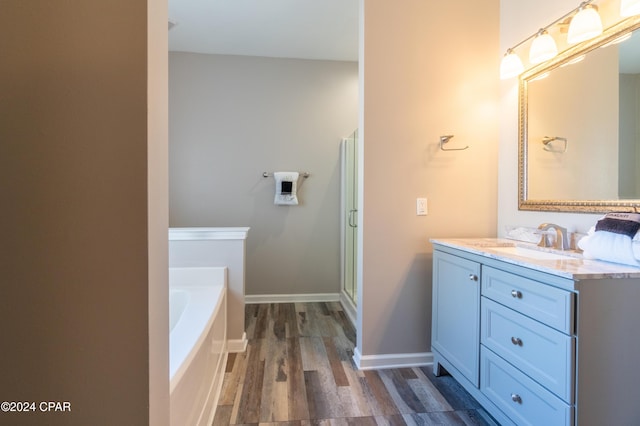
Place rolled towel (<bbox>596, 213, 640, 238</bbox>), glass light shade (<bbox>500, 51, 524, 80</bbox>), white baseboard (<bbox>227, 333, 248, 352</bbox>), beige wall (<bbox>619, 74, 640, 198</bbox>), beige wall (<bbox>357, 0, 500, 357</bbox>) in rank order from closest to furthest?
1. rolled towel (<bbox>596, 213, 640, 238</bbox>)
2. beige wall (<bbox>619, 74, 640, 198</bbox>)
3. glass light shade (<bbox>500, 51, 524, 80</bbox>)
4. beige wall (<bbox>357, 0, 500, 357</bbox>)
5. white baseboard (<bbox>227, 333, 248, 352</bbox>)

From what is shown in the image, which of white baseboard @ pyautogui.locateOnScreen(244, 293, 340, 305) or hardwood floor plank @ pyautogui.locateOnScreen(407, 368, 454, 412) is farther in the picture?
white baseboard @ pyautogui.locateOnScreen(244, 293, 340, 305)

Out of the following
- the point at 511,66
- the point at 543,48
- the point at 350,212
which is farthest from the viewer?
the point at 350,212

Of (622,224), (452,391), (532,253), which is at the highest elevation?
(622,224)

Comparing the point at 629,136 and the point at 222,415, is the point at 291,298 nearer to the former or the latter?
the point at 222,415

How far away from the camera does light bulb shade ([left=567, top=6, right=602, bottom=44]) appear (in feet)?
4.30

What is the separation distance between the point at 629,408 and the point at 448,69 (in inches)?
75.9

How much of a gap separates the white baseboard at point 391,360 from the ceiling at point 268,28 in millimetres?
2738

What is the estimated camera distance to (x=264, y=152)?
3258mm

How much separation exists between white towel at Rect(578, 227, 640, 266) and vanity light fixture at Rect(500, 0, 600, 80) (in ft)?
3.05

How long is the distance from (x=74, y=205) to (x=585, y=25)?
6.74 feet

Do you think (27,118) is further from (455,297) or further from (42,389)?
(455,297)

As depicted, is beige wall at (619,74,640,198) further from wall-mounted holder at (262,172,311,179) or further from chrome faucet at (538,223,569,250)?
wall-mounted holder at (262,172,311,179)

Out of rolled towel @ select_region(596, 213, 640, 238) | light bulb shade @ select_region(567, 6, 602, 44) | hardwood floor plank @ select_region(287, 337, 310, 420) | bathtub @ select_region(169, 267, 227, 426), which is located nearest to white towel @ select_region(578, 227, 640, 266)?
rolled towel @ select_region(596, 213, 640, 238)

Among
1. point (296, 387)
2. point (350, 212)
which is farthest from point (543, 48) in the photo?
point (296, 387)
